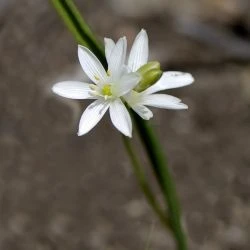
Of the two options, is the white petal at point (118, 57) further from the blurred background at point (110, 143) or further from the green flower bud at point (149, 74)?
the blurred background at point (110, 143)

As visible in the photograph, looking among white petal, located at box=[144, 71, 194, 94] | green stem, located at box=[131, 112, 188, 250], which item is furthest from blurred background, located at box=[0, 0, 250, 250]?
white petal, located at box=[144, 71, 194, 94]

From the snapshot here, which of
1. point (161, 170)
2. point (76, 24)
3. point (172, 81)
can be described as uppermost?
point (76, 24)

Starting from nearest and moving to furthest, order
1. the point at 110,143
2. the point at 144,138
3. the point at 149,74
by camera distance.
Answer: the point at 149,74, the point at 144,138, the point at 110,143

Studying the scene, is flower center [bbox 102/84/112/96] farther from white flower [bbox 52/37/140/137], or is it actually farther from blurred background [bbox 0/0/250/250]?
blurred background [bbox 0/0/250/250]

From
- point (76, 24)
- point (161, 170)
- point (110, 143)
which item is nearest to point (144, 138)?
point (161, 170)

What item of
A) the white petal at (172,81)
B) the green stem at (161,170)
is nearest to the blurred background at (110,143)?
the green stem at (161,170)

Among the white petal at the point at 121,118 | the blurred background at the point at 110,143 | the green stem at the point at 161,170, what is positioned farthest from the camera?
the blurred background at the point at 110,143

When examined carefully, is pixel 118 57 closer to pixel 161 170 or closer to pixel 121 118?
pixel 121 118

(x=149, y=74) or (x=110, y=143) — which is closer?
(x=149, y=74)
